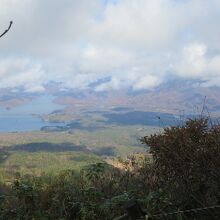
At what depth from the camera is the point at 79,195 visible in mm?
7539

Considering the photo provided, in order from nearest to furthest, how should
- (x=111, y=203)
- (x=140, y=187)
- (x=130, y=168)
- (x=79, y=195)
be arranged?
(x=111, y=203)
(x=140, y=187)
(x=79, y=195)
(x=130, y=168)

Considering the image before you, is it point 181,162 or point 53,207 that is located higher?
point 181,162

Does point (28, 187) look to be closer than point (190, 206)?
No

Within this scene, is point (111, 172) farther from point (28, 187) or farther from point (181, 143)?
point (181, 143)

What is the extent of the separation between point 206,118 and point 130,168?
2513 millimetres

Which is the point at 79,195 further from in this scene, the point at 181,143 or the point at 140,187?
the point at 181,143

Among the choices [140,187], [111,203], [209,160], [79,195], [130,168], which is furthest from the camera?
[130,168]

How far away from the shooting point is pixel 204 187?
19.3 feet

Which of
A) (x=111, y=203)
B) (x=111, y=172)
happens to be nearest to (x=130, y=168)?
(x=111, y=172)

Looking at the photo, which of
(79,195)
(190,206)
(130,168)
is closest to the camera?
(190,206)

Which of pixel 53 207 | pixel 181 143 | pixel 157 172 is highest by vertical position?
pixel 181 143

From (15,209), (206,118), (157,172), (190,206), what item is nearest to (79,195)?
(15,209)

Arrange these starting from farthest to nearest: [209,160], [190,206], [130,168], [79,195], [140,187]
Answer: [130,168]
[79,195]
[140,187]
[190,206]
[209,160]

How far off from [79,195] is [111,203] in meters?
1.17
